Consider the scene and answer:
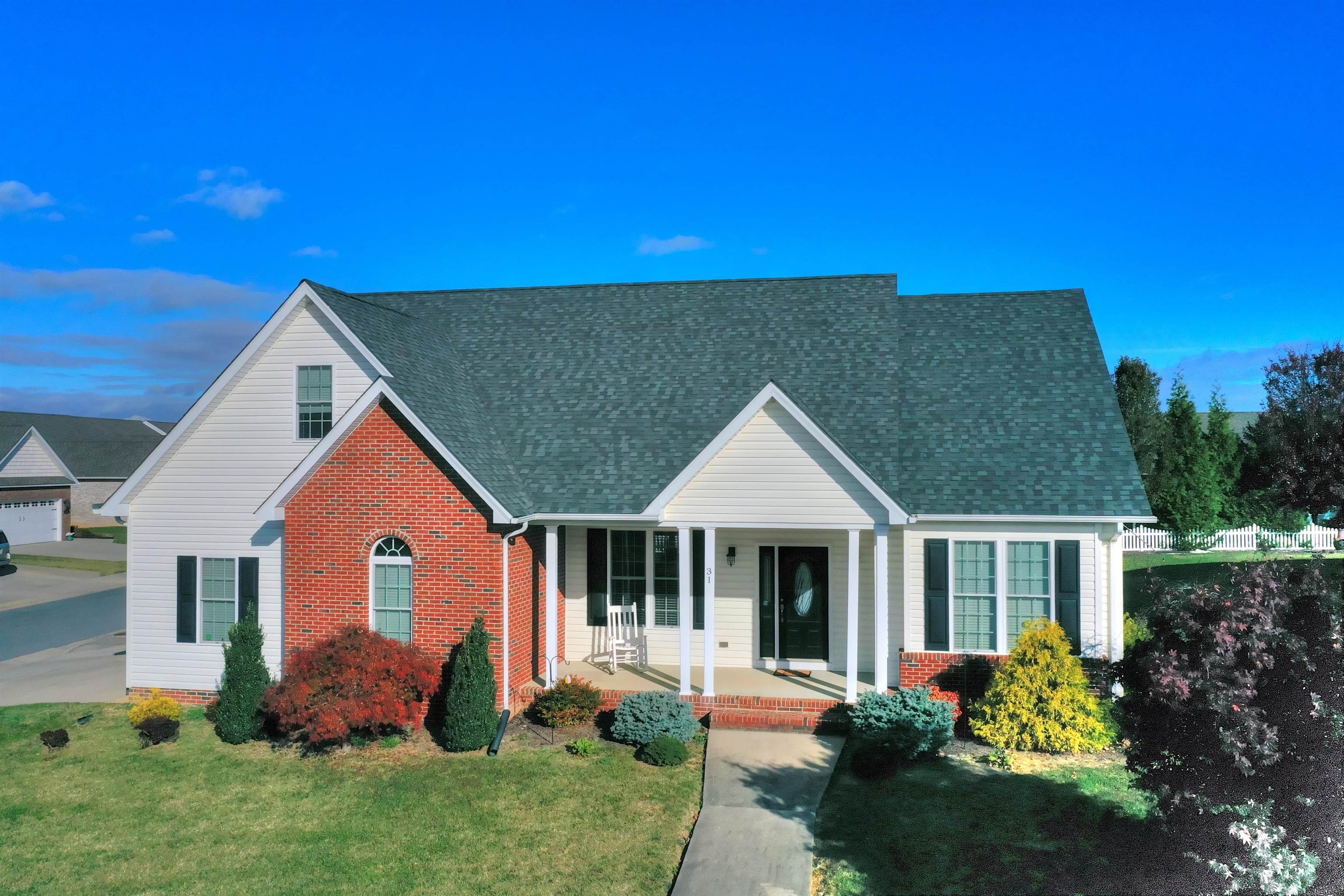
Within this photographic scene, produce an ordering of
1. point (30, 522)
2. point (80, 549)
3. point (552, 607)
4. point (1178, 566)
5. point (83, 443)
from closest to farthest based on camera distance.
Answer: point (552, 607) < point (1178, 566) < point (80, 549) < point (30, 522) < point (83, 443)

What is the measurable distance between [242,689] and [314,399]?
5142 mm

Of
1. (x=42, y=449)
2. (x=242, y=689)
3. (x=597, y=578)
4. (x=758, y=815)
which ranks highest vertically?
(x=42, y=449)

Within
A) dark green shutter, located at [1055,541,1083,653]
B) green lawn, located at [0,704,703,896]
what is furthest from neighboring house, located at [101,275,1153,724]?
green lawn, located at [0,704,703,896]

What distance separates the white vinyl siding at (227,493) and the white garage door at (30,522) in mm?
37656

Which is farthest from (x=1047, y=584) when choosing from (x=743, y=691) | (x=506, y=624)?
(x=506, y=624)

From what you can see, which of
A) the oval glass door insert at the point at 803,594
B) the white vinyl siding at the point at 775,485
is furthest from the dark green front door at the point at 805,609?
the white vinyl siding at the point at 775,485

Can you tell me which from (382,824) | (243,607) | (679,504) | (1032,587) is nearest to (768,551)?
(679,504)

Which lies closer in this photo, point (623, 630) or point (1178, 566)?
point (623, 630)

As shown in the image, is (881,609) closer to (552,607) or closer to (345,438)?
(552,607)

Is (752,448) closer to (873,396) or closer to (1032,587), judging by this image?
(873,396)

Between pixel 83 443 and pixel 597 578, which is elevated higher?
pixel 83 443

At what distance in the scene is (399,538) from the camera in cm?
1478

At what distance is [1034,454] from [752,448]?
→ 203 inches

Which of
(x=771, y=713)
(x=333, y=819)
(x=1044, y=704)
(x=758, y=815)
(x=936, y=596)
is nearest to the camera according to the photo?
(x=758, y=815)
